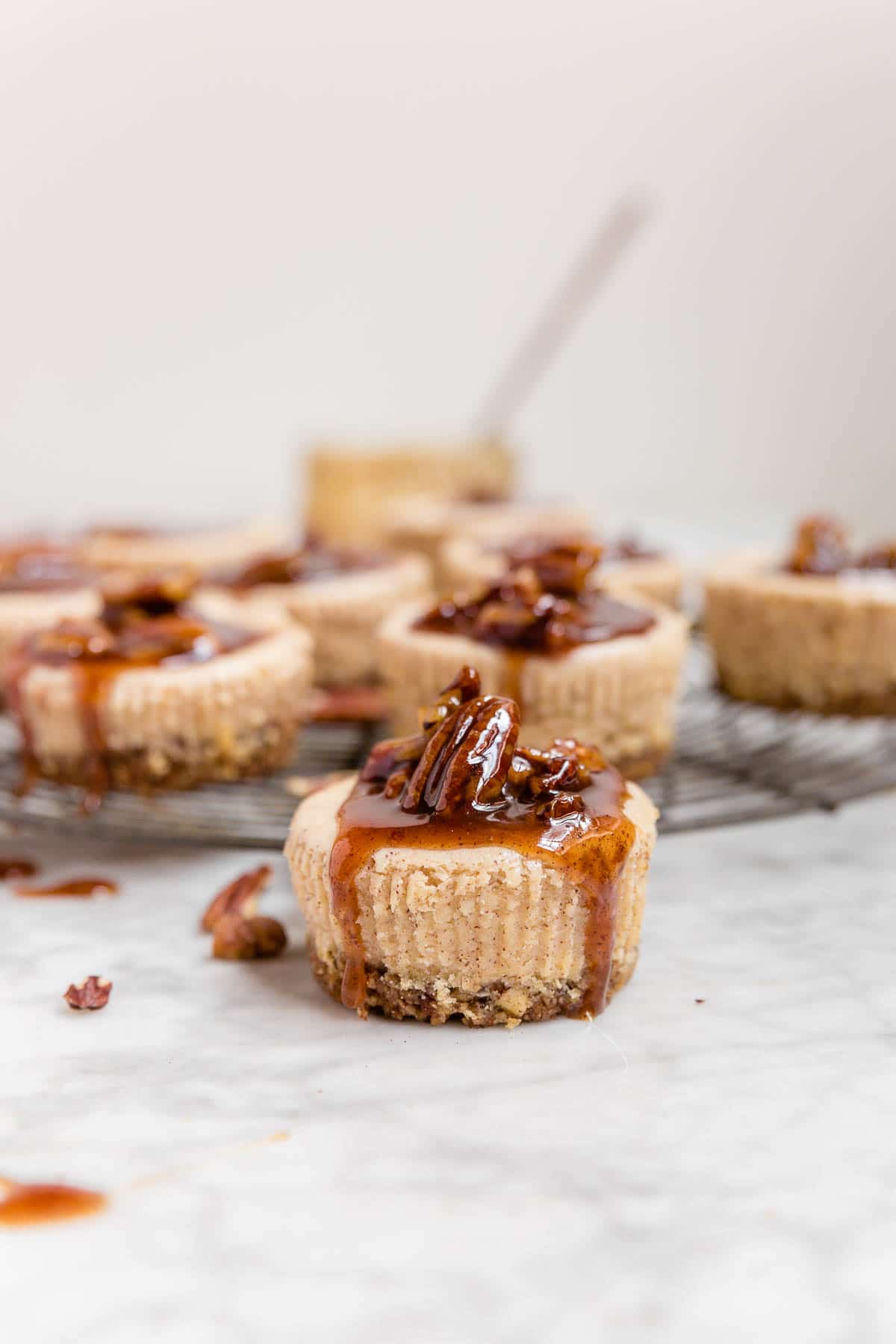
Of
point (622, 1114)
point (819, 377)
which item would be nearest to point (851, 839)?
point (622, 1114)

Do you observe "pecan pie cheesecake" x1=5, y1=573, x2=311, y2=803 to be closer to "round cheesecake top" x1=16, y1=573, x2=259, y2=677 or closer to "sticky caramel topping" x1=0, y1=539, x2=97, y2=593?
"round cheesecake top" x1=16, y1=573, x2=259, y2=677

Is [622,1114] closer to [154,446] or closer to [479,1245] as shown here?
[479,1245]

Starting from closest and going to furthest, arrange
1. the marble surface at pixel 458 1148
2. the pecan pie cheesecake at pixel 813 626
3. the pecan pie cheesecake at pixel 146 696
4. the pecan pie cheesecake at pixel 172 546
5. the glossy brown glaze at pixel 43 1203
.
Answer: the marble surface at pixel 458 1148 → the glossy brown glaze at pixel 43 1203 → the pecan pie cheesecake at pixel 146 696 → the pecan pie cheesecake at pixel 813 626 → the pecan pie cheesecake at pixel 172 546

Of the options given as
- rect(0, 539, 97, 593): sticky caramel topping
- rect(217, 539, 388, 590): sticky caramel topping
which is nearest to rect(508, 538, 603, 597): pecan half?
rect(217, 539, 388, 590): sticky caramel topping

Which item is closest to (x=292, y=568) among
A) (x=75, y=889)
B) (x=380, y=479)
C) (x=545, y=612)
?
(x=545, y=612)

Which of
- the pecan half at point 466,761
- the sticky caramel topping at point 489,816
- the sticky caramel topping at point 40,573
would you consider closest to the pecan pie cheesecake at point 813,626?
the sticky caramel topping at point 489,816

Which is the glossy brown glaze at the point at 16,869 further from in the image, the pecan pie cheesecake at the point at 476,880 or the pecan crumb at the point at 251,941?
the pecan pie cheesecake at the point at 476,880
